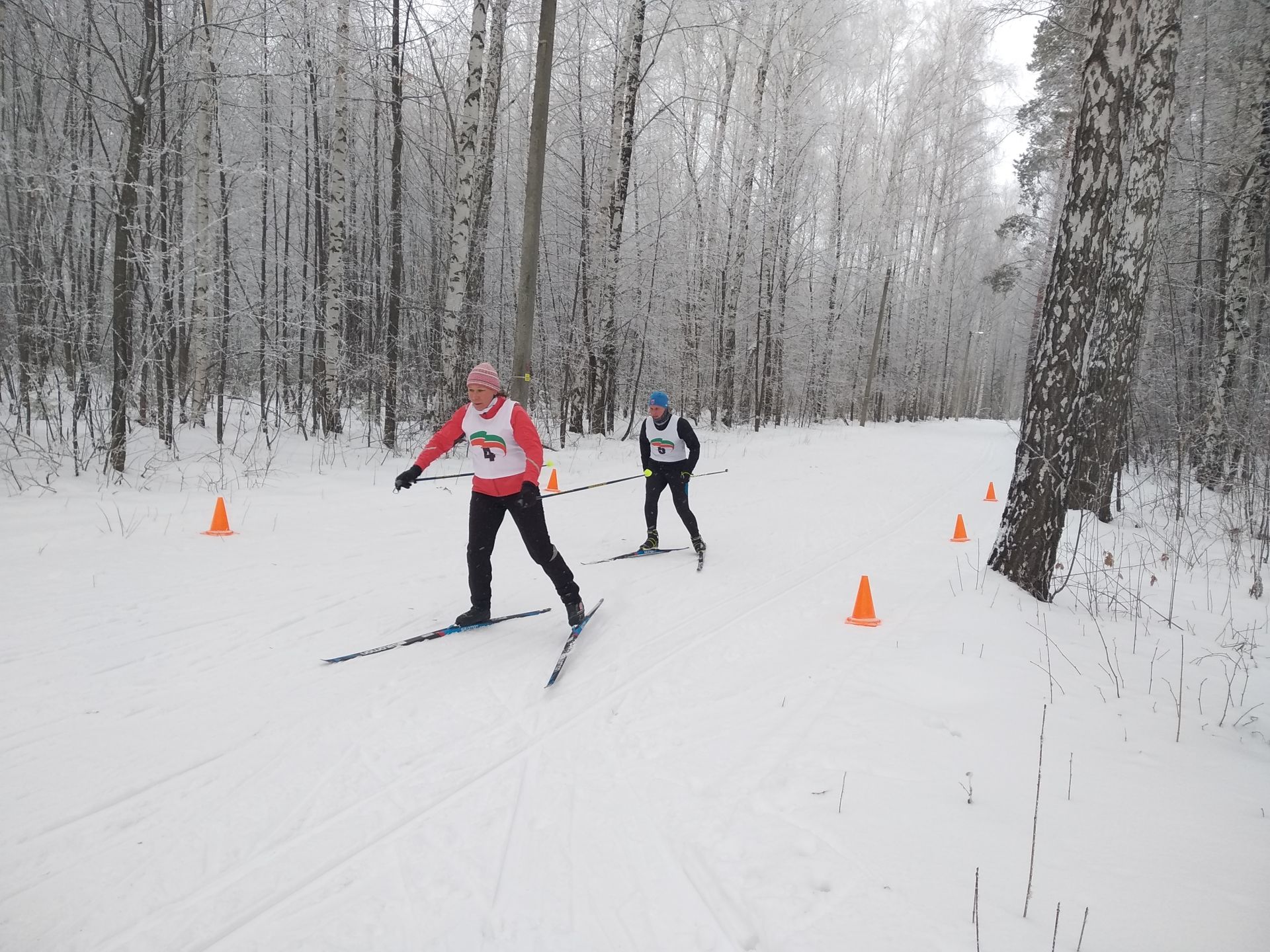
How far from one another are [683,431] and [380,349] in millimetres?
14337

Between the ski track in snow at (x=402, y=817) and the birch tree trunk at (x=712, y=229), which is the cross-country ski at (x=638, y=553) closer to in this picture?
the ski track in snow at (x=402, y=817)

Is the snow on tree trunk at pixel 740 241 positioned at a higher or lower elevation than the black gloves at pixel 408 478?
higher

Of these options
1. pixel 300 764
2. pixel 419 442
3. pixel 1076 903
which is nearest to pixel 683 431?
pixel 300 764

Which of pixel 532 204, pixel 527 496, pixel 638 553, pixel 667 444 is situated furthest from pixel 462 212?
pixel 527 496

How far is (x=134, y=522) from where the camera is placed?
6.76 metres

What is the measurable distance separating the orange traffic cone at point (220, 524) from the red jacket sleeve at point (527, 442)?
3.98 m

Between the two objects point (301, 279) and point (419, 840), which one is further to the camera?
point (301, 279)

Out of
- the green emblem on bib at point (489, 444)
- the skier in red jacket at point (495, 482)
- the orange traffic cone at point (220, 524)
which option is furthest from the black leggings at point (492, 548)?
the orange traffic cone at point (220, 524)

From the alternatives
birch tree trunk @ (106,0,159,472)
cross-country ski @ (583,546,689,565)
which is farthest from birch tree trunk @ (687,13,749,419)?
birch tree trunk @ (106,0,159,472)

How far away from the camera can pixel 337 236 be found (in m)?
12.7

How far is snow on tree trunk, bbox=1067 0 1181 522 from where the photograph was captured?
17.2ft

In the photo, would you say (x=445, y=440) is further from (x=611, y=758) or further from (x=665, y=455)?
(x=665, y=455)

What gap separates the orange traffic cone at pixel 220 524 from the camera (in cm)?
675

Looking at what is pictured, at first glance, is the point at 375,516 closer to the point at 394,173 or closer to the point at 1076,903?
the point at 1076,903
